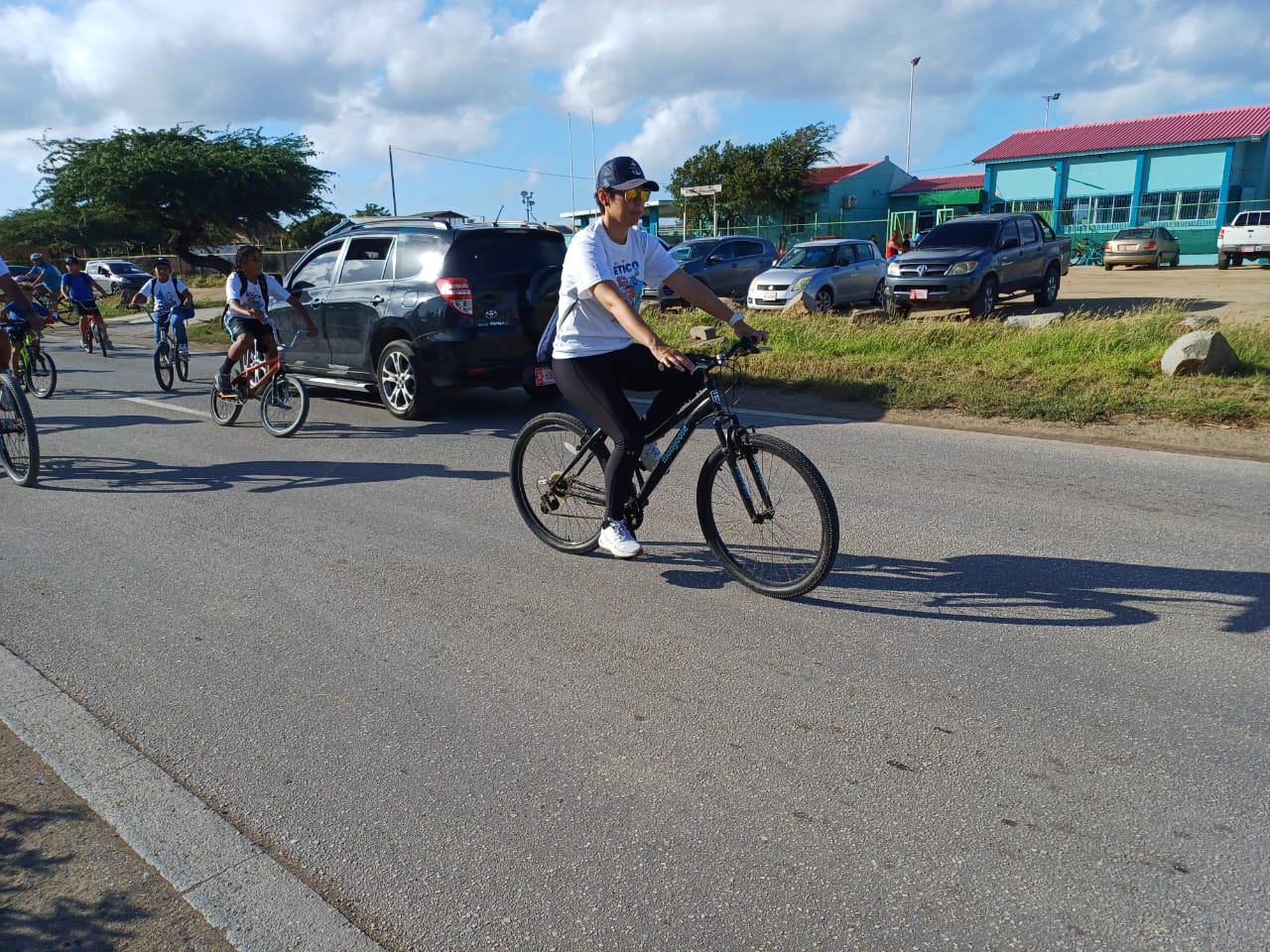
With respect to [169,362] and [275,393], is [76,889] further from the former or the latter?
[169,362]

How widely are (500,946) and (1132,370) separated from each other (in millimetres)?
9493

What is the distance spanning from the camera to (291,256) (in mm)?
39031

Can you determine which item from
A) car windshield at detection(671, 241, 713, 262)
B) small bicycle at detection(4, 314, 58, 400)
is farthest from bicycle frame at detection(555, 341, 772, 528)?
car windshield at detection(671, 241, 713, 262)

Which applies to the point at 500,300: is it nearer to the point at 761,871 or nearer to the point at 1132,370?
the point at 1132,370

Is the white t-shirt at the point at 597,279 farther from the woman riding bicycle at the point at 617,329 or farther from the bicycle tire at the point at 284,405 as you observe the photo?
the bicycle tire at the point at 284,405

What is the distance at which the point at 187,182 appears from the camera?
35219mm

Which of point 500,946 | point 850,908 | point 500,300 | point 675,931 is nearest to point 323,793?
point 500,946

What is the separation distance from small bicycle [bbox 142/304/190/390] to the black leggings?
9.48 meters

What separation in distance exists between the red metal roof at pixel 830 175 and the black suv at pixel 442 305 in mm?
44882

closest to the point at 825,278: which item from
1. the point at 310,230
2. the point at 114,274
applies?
the point at 114,274

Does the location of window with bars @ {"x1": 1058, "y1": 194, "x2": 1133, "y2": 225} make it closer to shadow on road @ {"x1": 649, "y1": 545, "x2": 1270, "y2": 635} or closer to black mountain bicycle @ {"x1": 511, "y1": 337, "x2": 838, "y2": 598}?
shadow on road @ {"x1": 649, "y1": 545, "x2": 1270, "y2": 635}

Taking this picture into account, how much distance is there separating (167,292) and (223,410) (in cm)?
552

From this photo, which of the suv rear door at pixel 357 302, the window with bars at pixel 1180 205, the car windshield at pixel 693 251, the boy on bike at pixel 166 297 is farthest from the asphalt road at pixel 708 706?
the window with bars at pixel 1180 205

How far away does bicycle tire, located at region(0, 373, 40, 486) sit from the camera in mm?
7051
